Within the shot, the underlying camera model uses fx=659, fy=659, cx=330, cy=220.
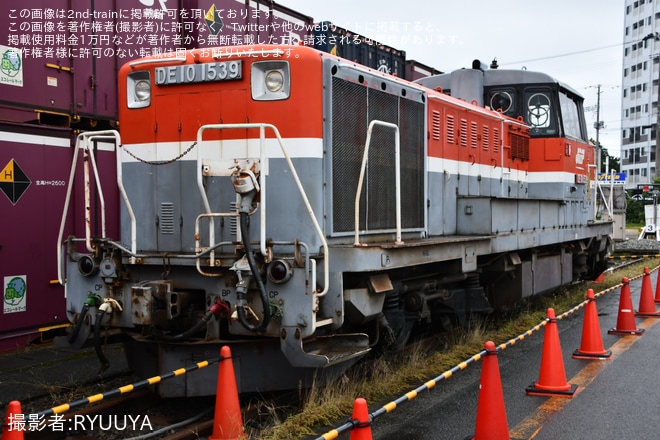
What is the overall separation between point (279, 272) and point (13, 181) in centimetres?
461

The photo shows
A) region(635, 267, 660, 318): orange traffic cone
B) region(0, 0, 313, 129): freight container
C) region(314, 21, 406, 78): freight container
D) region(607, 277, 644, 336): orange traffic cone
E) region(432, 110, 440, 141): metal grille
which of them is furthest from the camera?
region(314, 21, 406, 78): freight container

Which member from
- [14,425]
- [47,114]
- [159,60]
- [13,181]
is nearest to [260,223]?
[159,60]

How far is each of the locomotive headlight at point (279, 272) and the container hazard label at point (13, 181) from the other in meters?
4.49

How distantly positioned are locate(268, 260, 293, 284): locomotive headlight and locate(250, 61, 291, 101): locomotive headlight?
145 centimetres

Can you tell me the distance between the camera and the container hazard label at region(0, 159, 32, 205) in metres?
7.91

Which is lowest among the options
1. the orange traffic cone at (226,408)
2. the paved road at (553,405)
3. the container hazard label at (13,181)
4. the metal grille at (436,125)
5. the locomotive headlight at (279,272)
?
the paved road at (553,405)

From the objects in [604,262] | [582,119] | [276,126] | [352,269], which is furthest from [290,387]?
[604,262]

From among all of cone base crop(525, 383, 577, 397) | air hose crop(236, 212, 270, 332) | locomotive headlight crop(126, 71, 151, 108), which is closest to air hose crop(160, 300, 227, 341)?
air hose crop(236, 212, 270, 332)

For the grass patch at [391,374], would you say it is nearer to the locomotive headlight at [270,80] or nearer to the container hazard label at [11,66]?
the locomotive headlight at [270,80]

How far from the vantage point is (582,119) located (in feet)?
38.5

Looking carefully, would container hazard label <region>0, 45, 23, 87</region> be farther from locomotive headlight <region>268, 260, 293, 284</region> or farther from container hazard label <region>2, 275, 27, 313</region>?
locomotive headlight <region>268, 260, 293, 284</region>

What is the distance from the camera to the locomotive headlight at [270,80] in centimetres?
557

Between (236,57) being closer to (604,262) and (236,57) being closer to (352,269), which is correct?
(352,269)

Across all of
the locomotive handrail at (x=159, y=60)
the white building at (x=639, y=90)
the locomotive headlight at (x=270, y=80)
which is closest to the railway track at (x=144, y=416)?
the locomotive headlight at (x=270, y=80)
